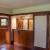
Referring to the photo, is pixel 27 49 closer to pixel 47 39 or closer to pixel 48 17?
pixel 47 39

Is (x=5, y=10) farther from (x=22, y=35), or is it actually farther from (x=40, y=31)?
(x=40, y=31)

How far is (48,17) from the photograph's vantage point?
6605mm

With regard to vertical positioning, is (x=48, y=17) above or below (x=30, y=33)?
above

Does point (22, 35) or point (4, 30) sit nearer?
point (22, 35)

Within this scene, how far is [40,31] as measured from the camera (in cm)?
699

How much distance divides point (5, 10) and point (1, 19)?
1.18 m

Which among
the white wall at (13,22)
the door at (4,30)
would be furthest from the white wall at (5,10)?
the door at (4,30)

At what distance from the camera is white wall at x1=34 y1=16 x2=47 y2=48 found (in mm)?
6773

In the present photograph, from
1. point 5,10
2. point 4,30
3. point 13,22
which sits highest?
point 5,10

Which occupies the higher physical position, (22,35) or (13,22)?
(13,22)

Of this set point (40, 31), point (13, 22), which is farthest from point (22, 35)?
point (40, 31)

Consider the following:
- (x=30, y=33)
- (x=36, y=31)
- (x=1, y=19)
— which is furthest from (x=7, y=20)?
(x=36, y=31)

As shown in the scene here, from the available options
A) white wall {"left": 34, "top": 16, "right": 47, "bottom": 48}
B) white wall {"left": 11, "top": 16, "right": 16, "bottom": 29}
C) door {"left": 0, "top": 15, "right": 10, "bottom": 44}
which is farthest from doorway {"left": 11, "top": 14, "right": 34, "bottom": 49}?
door {"left": 0, "top": 15, "right": 10, "bottom": 44}

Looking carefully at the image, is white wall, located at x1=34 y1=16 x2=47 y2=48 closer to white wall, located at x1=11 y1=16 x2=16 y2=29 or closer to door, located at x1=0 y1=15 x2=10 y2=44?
white wall, located at x1=11 y1=16 x2=16 y2=29
